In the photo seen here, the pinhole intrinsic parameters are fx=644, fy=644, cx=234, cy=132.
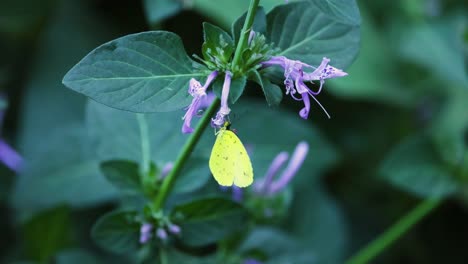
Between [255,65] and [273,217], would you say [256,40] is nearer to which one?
[255,65]

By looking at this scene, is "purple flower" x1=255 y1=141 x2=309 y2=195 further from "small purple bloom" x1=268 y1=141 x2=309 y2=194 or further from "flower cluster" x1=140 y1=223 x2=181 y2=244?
"flower cluster" x1=140 y1=223 x2=181 y2=244

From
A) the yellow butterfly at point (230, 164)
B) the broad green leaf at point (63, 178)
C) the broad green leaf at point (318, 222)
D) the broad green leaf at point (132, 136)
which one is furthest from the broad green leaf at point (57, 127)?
the yellow butterfly at point (230, 164)

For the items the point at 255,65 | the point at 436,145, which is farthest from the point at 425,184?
the point at 255,65

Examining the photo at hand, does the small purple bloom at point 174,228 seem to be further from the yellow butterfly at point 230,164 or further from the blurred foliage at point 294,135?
the yellow butterfly at point 230,164

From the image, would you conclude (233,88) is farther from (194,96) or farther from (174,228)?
(174,228)

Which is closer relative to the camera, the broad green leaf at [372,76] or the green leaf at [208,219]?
the green leaf at [208,219]

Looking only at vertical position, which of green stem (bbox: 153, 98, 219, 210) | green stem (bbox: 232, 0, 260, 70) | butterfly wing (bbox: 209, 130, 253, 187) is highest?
green stem (bbox: 232, 0, 260, 70)

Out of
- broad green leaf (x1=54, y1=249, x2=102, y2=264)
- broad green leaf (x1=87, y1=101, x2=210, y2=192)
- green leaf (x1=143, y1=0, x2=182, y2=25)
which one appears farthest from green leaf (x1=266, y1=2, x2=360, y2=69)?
broad green leaf (x1=54, y1=249, x2=102, y2=264)
